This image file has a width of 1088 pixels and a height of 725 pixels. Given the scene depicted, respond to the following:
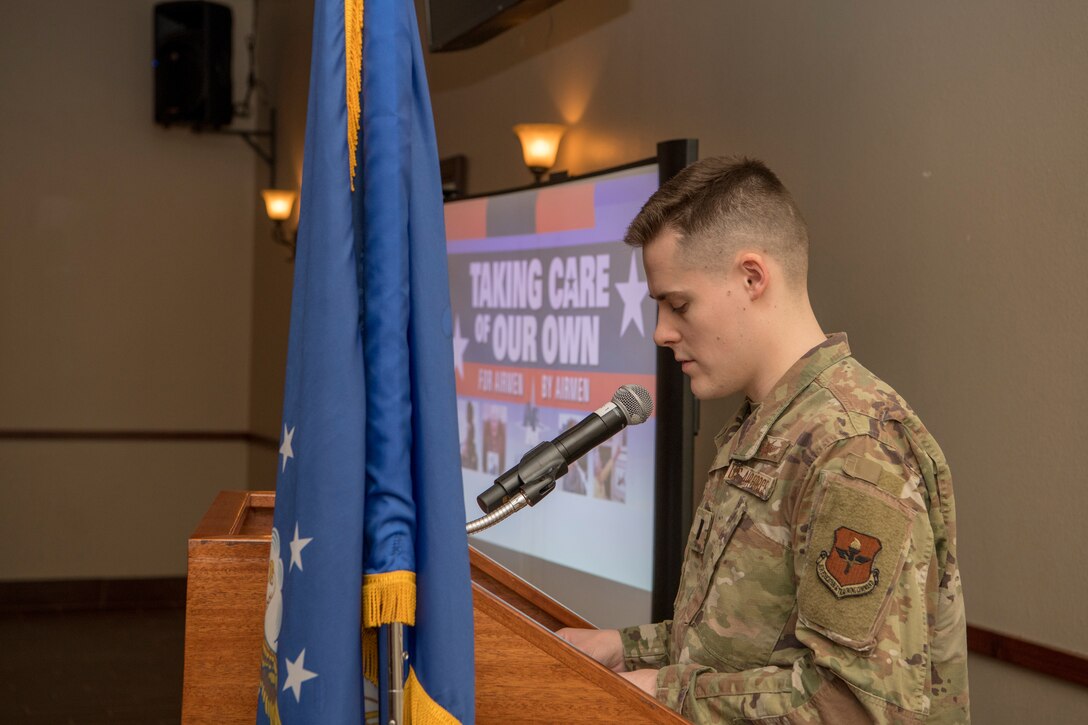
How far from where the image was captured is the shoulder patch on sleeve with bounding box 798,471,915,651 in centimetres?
114

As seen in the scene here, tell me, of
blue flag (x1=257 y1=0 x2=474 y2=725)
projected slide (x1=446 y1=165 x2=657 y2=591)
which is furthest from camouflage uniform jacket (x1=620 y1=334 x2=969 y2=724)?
projected slide (x1=446 y1=165 x2=657 y2=591)

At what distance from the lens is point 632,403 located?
1.35 m

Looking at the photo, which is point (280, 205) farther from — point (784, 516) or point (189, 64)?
point (784, 516)

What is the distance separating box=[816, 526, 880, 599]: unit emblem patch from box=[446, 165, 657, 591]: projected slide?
5.43ft

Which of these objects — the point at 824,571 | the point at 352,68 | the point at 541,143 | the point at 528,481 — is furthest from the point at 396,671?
the point at 541,143

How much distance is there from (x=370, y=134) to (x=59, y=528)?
266 inches

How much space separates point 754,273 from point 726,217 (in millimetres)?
98

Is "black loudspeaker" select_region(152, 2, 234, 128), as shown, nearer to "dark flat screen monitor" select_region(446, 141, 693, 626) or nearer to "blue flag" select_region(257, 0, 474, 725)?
"dark flat screen monitor" select_region(446, 141, 693, 626)

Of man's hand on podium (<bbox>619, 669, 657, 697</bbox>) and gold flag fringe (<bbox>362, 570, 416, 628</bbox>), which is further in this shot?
man's hand on podium (<bbox>619, 669, 657, 697</bbox>)

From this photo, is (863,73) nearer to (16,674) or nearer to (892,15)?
(892,15)

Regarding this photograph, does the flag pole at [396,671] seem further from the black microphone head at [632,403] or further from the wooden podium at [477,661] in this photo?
the black microphone head at [632,403]

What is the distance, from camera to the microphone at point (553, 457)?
1.25 meters

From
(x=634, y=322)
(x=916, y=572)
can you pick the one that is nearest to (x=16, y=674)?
(x=634, y=322)

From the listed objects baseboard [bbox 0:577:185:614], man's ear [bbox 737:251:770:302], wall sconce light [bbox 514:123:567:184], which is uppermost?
wall sconce light [bbox 514:123:567:184]
